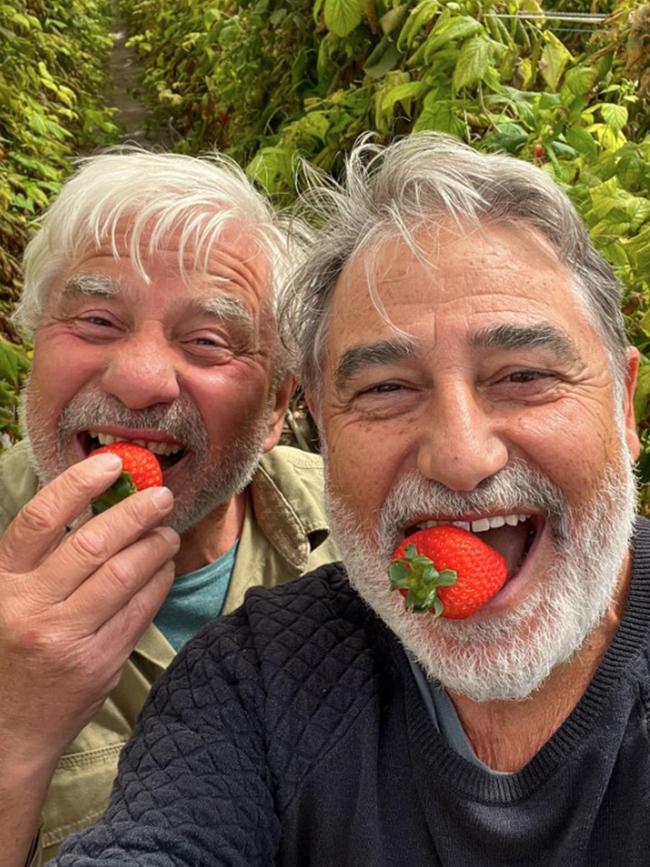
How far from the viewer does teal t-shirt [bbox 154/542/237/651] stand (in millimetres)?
2328

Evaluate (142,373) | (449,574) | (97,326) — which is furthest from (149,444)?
(449,574)

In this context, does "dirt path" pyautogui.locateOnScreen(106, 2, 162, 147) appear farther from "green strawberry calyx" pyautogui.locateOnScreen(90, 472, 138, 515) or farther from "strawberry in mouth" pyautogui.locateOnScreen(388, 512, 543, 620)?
"strawberry in mouth" pyautogui.locateOnScreen(388, 512, 543, 620)

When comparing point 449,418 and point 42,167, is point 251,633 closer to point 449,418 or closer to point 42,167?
point 449,418

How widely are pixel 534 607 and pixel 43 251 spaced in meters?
1.55

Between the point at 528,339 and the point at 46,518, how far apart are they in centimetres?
88

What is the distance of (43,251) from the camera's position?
2.34 metres

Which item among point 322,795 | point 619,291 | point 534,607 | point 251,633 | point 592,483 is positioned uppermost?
point 619,291

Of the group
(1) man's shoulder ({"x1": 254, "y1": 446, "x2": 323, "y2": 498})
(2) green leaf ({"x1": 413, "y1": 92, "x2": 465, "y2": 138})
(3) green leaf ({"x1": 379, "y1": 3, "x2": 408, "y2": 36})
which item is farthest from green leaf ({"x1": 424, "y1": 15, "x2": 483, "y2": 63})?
(1) man's shoulder ({"x1": 254, "y1": 446, "x2": 323, "y2": 498})

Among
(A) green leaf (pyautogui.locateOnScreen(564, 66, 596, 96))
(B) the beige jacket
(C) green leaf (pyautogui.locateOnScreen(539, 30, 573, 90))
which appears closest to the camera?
(B) the beige jacket

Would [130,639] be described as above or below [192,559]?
above

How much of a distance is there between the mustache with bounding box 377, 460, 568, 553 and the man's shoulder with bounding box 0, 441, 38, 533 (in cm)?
126


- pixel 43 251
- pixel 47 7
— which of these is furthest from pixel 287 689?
pixel 47 7

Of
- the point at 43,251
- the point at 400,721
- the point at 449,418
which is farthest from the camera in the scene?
the point at 43,251

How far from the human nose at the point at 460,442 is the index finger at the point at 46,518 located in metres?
0.63
